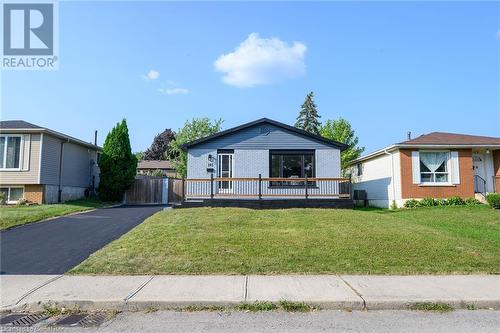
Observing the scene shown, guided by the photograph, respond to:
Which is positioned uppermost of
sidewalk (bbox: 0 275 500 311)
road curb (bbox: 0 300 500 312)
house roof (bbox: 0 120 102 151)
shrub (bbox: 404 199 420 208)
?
house roof (bbox: 0 120 102 151)

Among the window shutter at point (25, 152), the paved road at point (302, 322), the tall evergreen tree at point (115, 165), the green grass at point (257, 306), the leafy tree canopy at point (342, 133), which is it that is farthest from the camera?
the leafy tree canopy at point (342, 133)

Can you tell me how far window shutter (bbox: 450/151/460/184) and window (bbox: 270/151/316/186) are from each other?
747 cm

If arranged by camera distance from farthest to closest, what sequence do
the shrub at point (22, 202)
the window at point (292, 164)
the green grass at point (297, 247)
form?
the window at point (292, 164) → the shrub at point (22, 202) → the green grass at point (297, 247)

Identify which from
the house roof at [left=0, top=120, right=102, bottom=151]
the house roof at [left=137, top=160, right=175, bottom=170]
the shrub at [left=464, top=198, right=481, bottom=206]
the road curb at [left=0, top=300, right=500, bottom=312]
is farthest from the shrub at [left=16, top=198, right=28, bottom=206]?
the house roof at [left=137, top=160, right=175, bottom=170]

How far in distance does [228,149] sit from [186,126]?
2075 centimetres

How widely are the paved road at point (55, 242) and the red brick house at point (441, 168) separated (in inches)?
523

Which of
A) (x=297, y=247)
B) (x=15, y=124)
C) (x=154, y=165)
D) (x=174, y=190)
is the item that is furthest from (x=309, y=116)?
(x=297, y=247)

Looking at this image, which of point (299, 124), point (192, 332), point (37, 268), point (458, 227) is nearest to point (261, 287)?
point (192, 332)

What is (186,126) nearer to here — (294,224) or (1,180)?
(1,180)

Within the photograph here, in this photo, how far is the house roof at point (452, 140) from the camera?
60.5 ft

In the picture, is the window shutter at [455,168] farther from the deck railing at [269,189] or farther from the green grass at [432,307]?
A: the green grass at [432,307]

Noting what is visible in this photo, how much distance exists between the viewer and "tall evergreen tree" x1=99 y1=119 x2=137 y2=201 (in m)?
22.3

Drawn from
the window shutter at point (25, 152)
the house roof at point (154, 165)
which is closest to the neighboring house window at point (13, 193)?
the window shutter at point (25, 152)

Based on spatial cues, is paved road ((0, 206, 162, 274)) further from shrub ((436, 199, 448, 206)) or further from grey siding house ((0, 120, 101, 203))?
shrub ((436, 199, 448, 206))
